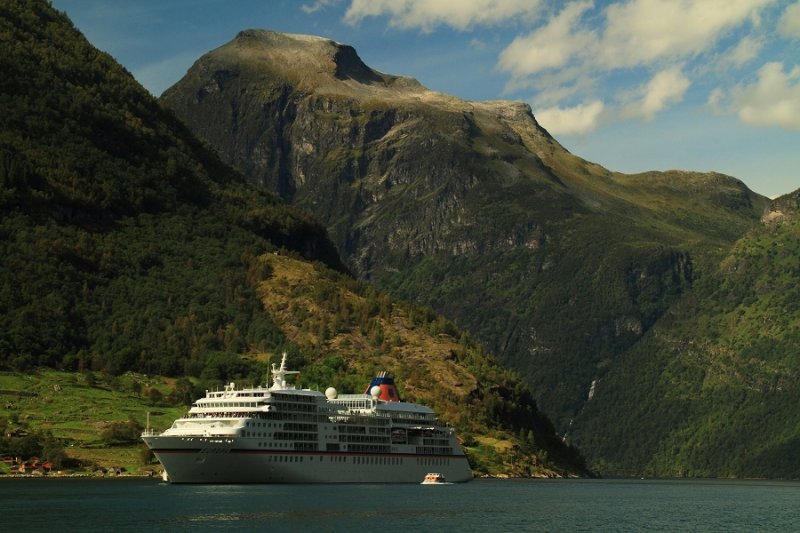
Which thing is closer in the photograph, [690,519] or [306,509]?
[306,509]

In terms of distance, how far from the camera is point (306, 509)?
173625mm

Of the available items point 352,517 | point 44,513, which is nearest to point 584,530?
point 352,517

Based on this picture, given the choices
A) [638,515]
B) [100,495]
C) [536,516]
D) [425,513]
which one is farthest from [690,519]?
[100,495]

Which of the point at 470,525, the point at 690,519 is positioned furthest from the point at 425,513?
the point at 690,519

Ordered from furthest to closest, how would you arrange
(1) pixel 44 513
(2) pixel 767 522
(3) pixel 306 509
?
(2) pixel 767 522 → (3) pixel 306 509 → (1) pixel 44 513

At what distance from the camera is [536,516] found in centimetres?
18175

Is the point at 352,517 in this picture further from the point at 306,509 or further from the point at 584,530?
the point at 584,530

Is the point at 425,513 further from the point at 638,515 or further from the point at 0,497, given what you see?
the point at 0,497

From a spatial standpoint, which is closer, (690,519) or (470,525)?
(470,525)

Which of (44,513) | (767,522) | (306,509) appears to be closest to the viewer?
(44,513)

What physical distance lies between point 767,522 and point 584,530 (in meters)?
37.0

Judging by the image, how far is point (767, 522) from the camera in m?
188

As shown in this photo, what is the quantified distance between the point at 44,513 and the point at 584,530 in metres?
64.4

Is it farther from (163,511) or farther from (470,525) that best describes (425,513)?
(163,511)
